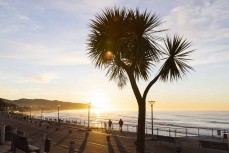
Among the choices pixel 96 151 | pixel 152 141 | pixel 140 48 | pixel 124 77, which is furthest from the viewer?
pixel 152 141

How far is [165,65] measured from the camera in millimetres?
15633

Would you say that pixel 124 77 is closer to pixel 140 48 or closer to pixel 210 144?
pixel 140 48

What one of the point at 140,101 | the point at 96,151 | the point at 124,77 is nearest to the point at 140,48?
the point at 140,101

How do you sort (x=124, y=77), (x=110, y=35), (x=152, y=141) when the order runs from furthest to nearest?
(x=152, y=141) → (x=124, y=77) → (x=110, y=35)

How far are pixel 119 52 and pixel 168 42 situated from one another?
104 inches

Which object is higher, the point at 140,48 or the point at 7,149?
the point at 140,48

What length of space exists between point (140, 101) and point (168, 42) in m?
3.38

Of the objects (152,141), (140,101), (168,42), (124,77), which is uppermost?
(168,42)

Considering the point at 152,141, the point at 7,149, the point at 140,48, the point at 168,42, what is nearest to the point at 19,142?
the point at 7,149

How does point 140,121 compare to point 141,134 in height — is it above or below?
above

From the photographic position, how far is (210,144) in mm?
19109

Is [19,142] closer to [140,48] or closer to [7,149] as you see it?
[7,149]

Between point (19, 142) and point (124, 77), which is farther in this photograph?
point (124, 77)

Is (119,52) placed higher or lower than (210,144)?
higher
